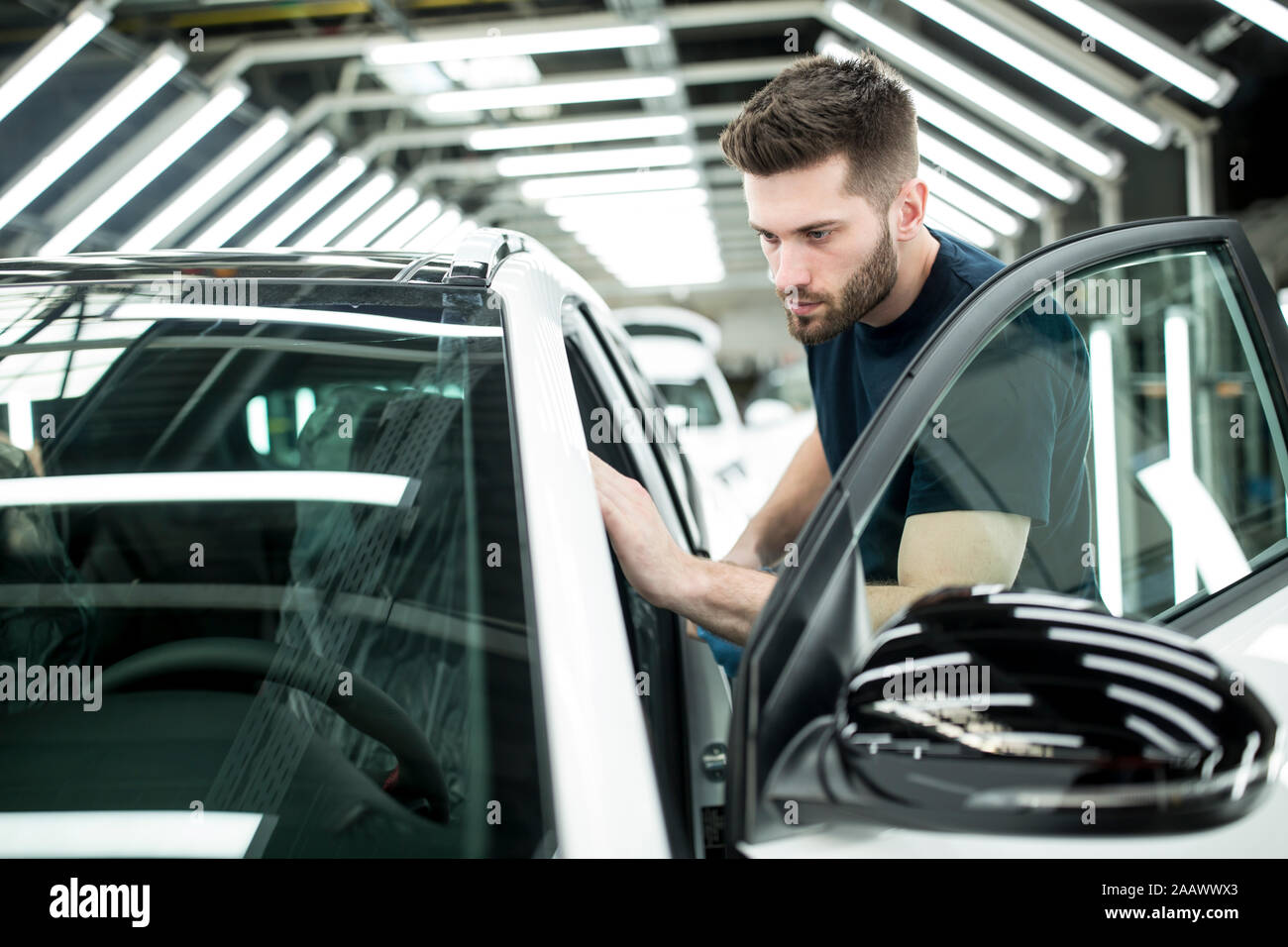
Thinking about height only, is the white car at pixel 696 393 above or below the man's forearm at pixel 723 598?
above

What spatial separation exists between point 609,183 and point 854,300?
7.59 metres

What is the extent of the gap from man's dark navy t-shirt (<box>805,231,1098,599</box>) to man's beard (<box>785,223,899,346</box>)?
17cm

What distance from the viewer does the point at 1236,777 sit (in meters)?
0.67

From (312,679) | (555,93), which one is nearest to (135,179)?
(555,93)

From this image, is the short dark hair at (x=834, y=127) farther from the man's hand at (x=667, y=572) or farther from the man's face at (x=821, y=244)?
the man's hand at (x=667, y=572)

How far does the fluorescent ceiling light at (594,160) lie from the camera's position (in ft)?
24.8

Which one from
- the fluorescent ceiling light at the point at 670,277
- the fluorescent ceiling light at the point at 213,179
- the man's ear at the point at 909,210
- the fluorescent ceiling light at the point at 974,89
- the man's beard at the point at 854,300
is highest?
the fluorescent ceiling light at the point at 670,277

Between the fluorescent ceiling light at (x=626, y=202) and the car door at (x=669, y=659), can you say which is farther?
the fluorescent ceiling light at (x=626, y=202)

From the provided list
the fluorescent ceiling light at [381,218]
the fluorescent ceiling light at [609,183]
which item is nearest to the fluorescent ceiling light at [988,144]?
the fluorescent ceiling light at [609,183]

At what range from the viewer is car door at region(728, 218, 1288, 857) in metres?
0.75

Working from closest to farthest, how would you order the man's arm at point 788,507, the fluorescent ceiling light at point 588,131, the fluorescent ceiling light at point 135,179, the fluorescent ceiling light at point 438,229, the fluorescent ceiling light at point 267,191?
the man's arm at point 788,507 < the fluorescent ceiling light at point 135,179 < the fluorescent ceiling light at point 267,191 < the fluorescent ceiling light at point 588,131 < the fluorescent ceiling light at point 438,229

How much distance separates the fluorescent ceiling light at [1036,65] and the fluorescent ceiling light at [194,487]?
3981mm

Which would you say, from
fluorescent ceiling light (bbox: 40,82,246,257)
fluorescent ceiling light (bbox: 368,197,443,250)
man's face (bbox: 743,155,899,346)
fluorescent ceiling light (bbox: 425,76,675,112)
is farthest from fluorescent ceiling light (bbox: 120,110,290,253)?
man's face (bbox: 743,155,899,346)

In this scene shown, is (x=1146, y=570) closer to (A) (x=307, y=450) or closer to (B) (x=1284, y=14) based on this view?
(A) (x=307, y=450)
